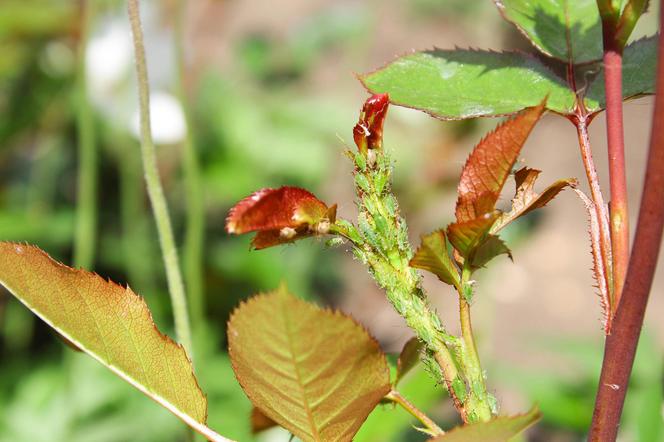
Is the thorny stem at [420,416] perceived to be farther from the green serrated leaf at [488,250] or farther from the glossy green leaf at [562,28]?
the glossy green leaf at [562,28]

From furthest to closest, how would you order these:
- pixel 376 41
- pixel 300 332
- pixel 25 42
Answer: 1. pixel 376 41
2. pixel 25 42
3. pixel 300 332

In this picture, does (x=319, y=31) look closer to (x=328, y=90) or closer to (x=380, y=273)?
(x=328, y=90)

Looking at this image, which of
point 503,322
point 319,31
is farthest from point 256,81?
point 503,322

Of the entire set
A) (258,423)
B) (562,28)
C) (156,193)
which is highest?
(562,28)

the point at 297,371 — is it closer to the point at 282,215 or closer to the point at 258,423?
the point at 282,215

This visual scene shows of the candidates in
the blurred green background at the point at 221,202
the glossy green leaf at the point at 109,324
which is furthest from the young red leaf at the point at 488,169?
the blurred green background at the point at 221,202

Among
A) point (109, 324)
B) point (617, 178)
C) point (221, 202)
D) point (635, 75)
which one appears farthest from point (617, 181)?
point (221, 202)
